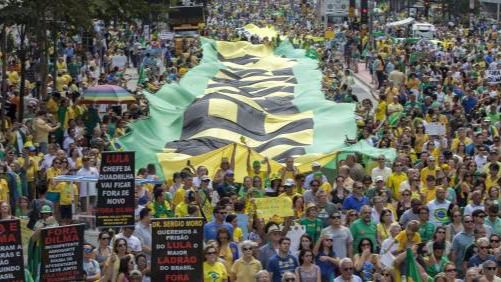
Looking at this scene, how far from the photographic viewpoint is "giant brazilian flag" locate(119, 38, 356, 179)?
81.1 ft

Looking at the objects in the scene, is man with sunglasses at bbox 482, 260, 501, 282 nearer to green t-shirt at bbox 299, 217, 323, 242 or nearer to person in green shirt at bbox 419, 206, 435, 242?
person in green shirt at bbox 419, 206, 435, 242

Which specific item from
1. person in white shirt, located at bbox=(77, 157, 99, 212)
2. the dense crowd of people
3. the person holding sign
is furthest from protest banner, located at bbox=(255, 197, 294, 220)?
person in white shirt, located at bbox=(77, 157, 99, 212)

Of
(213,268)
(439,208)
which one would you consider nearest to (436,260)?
(213,268)

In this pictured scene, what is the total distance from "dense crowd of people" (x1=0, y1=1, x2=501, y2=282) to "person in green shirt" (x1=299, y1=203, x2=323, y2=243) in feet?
0.03

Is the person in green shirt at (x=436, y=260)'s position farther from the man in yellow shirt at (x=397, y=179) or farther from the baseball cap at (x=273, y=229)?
the man in yellow shirt at (x=397, y=179)

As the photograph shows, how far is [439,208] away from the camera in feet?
62.0

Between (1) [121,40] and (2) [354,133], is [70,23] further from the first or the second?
(1) [121,40]

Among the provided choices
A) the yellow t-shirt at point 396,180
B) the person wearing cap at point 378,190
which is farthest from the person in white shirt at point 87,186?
the yellow t-shirt at point 396,180

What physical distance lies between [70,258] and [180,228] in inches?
40.7

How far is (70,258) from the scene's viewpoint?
1491cm

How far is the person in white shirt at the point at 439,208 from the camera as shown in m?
18.7

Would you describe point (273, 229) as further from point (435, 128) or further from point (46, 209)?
point (435, 128)

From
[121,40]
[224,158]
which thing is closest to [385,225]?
[224,158]

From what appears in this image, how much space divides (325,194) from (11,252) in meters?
4.93
